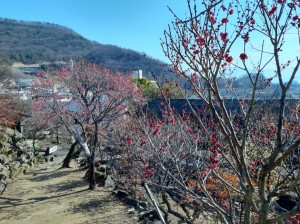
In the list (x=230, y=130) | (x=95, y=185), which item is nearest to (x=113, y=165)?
(x=95, y=185)

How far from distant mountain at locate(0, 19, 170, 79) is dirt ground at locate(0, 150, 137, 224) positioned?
44246 mm

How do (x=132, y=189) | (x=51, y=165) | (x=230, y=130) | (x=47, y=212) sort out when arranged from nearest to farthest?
(x=230, y=130)
(x=47, y=212)
(x=132, y=189)
(x=51, y=165)

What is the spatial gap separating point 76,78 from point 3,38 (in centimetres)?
9385

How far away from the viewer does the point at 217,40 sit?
2.41m

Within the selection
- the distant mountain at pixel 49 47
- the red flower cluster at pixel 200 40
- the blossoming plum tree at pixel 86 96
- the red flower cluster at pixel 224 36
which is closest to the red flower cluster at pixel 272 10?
the red flower cluster at pixel 224 36

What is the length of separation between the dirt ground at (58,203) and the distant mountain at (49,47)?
44246 millimetres

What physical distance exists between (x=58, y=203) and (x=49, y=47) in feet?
300

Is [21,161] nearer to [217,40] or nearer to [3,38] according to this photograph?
[217,40]

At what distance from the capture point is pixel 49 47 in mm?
94250

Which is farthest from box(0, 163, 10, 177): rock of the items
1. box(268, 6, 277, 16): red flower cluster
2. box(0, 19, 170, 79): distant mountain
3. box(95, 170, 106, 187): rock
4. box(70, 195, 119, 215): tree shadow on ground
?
box(0, 19, 170, 79): distant mountain

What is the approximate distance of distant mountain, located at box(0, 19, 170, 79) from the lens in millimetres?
65562

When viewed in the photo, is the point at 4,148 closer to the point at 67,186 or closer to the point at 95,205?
the point at 67,186

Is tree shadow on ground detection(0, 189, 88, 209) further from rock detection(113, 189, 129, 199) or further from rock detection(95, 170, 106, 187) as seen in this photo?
rock detection(113, 189, 129, 199)

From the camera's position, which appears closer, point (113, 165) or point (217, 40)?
point (217, 40)
